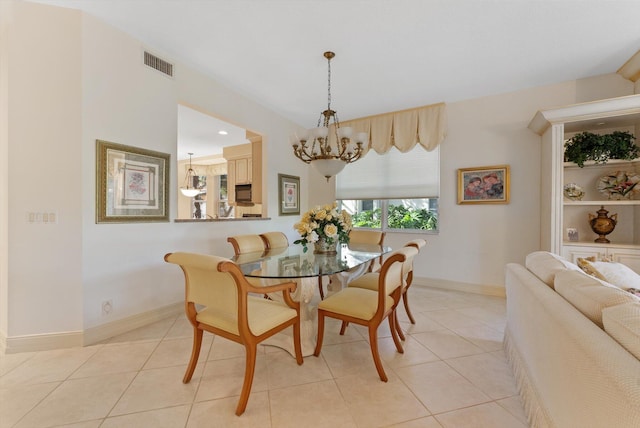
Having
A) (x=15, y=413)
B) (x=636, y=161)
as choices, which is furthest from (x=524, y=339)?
(x=15, y=413)

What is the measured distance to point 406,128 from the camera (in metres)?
3.99

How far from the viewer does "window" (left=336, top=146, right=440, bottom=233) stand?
4.01 meters

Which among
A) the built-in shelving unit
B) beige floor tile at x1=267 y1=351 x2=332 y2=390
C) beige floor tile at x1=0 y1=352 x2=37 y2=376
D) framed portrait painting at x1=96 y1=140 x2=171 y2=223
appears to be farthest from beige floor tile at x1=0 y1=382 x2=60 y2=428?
the built-in shelving unit

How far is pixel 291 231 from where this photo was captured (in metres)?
4.54

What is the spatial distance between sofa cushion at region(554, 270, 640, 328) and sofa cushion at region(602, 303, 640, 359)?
9 cm

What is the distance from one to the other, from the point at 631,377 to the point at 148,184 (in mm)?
3234

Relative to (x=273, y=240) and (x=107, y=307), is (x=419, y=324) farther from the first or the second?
(x=107, y=307)

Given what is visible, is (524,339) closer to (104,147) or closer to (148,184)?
(148,184)

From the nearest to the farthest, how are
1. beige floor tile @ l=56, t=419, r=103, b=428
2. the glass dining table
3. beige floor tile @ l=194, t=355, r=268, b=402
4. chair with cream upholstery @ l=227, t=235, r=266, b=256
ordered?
beige floor tile @ l=56, t=419, r=103, b=428
beige floor tile @ l=194, t=355, r=268, b=402
the glass dining table
chair with cream upholstery @ l=227, t=235, r=266, b=256

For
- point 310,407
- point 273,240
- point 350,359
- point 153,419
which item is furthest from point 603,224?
point 153,419

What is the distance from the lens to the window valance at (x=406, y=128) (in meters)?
3.77

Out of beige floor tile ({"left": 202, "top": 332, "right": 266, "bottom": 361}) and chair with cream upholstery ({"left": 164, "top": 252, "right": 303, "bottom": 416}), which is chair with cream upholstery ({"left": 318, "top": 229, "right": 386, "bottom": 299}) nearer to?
beige floor tile ({"left": 202, "top": 332, "right": 266, "bottom": 361})

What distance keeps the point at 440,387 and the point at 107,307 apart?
9.07ft

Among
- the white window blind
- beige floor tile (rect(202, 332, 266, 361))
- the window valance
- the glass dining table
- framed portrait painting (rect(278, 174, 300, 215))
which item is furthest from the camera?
framed portrait painting (rect(278, 174, 300, 215))
